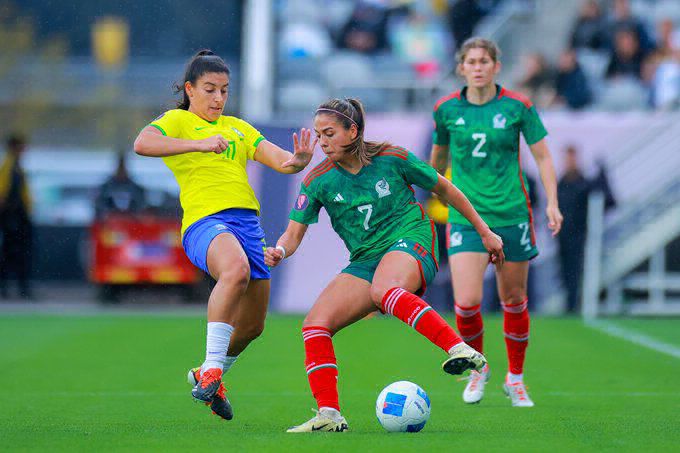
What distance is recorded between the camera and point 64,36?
38.1 m

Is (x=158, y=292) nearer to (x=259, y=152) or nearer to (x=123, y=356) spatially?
(x=123, y=356)

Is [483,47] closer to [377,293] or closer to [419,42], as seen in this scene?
[377,293]

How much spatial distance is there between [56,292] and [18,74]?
1501cm

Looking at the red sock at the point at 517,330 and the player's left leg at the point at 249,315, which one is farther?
the red sock at the point at 517,330

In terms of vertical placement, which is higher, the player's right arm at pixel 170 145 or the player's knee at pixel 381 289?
the player's right arm at pixel 170 145

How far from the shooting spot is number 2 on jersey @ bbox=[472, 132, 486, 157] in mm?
8461

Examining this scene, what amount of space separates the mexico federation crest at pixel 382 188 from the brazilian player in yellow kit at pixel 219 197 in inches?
15.2

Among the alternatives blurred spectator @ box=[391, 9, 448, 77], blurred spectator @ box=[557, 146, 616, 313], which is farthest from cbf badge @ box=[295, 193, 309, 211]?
blurred spectator @ box=[391, 9, 448, 77]

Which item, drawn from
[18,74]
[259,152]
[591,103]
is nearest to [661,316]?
[591,103]

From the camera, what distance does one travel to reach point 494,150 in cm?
848

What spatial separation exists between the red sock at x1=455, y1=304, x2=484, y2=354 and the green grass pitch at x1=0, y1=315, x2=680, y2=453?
0.42 meters

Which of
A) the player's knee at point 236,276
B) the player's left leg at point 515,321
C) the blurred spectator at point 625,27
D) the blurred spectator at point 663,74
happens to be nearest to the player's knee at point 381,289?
the player's knee at point 236,276

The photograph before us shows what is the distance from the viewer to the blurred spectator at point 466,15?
70.9 feet

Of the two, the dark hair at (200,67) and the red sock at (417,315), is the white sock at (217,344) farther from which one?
the dark hair at (200,67)
